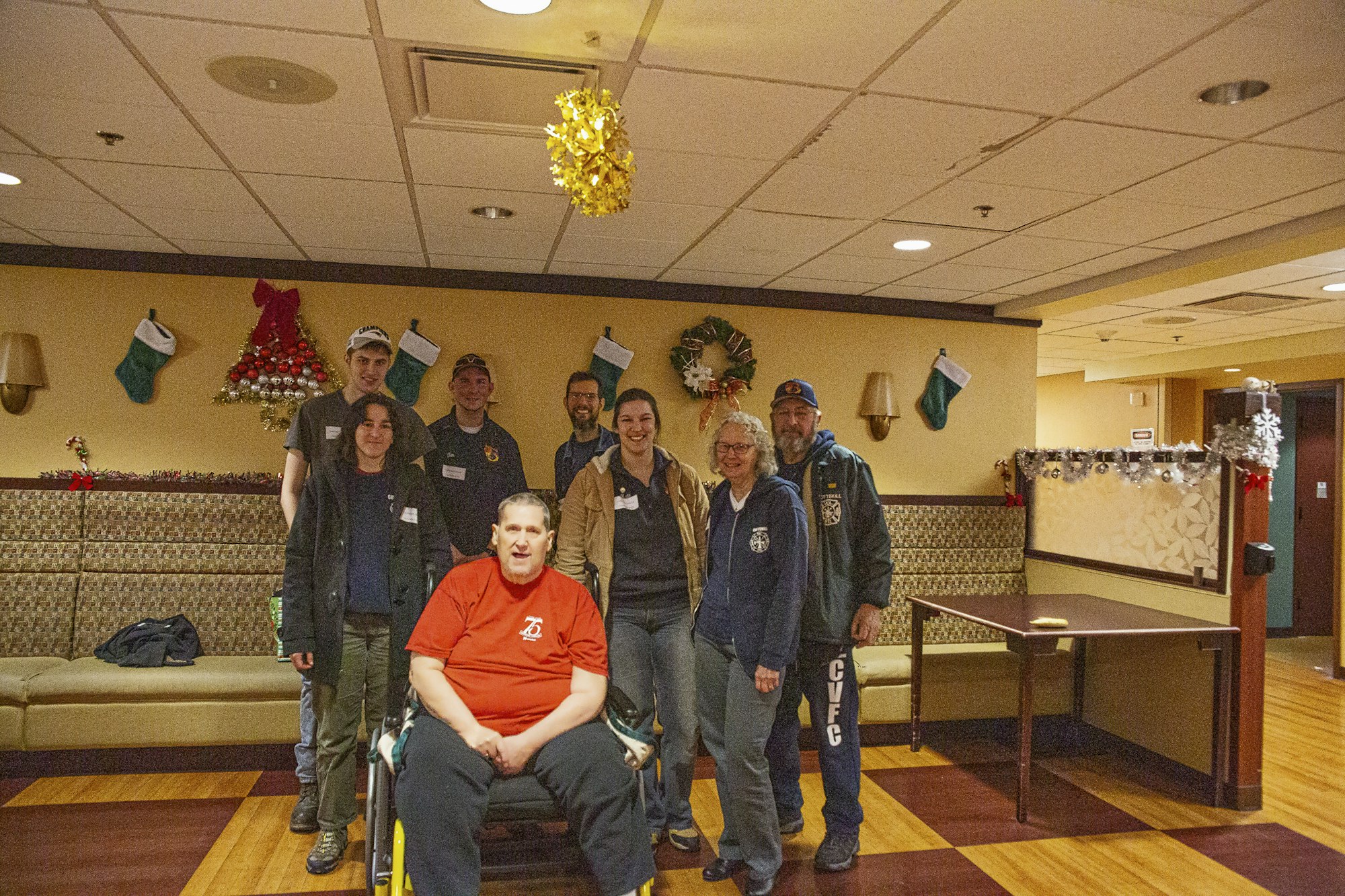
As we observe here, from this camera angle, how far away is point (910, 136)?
9.55 ft

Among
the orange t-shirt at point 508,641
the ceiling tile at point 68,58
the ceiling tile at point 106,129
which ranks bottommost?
the orange t-shirt at point 508,641

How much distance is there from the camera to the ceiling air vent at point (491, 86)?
2.45 metres

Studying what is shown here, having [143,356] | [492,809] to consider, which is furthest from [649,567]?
[143,356]

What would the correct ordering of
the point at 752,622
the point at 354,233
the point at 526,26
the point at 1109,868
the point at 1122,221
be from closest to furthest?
the point at 526,26, the point at 752,622, the point at 1109,868, the point at 1122,221, the point at 354,233

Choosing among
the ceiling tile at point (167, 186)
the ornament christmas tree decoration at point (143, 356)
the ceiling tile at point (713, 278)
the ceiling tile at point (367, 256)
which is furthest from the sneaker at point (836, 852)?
the ornament christmas tree decoration at point (143, 356)

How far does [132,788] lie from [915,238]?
14.3 feet

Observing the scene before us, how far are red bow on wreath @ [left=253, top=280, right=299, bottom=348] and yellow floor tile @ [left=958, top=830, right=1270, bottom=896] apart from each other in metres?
4.26

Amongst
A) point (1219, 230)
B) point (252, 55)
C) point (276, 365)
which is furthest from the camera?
point (276, 365)

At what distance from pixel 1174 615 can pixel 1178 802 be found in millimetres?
842

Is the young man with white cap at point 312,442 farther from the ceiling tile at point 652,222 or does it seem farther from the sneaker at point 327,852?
the ceiling tile at point 652,222

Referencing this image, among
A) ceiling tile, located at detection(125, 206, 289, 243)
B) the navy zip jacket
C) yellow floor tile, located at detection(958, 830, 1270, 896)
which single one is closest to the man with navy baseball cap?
the navy zip jacket

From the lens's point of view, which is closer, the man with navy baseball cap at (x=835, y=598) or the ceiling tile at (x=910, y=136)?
the ceiling tile at (x=910, y=136)

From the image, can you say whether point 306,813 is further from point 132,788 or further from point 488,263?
point 488,263

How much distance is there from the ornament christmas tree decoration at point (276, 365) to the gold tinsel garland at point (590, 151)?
3.33 meters
